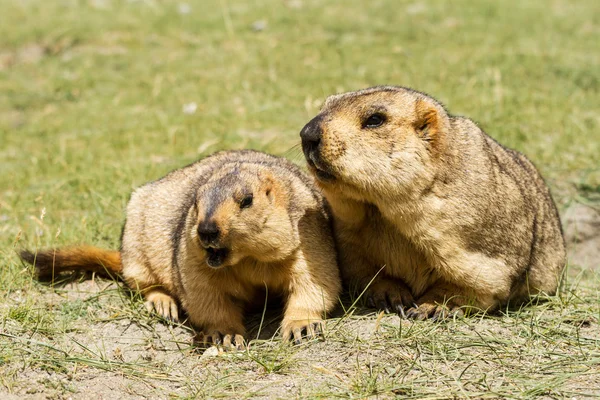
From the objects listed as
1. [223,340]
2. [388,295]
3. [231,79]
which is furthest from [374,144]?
[231,79]

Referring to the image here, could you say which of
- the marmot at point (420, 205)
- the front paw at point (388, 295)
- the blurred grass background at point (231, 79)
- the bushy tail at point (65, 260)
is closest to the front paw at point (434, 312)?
the marmot at point (420, 205)

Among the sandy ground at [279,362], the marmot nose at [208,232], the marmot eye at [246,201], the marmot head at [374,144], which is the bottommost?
the sandy ground at [279,362]

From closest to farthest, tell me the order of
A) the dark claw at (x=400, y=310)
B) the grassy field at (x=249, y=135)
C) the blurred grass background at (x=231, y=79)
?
1. the grassy field at (x=249, y=135)
2. the dark claw at (x=400, y=310)
3. the blurred grass background at (x=231, y=79)

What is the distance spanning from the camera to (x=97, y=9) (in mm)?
13453

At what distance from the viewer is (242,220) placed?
487cm

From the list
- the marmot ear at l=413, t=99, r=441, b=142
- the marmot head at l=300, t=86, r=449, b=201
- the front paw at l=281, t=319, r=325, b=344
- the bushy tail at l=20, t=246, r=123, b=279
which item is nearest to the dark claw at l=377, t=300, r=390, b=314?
the front paw at l=281, t=319, r=325, b=344

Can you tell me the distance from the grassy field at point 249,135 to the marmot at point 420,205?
27 centimetres

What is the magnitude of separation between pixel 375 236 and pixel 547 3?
31.6 ft

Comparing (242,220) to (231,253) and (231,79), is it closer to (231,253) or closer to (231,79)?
(231,253)

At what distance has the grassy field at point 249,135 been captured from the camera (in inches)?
183

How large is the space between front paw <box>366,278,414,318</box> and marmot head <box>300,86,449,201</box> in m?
0.90

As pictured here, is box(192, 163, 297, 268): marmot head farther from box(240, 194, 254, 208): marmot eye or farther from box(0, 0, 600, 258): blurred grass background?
box(0, 0, 600, 258): blurred grass background

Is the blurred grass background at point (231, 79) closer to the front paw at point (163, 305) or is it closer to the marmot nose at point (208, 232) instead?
the front paw at point (163, 305)

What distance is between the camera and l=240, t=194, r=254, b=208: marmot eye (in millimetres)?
4941
